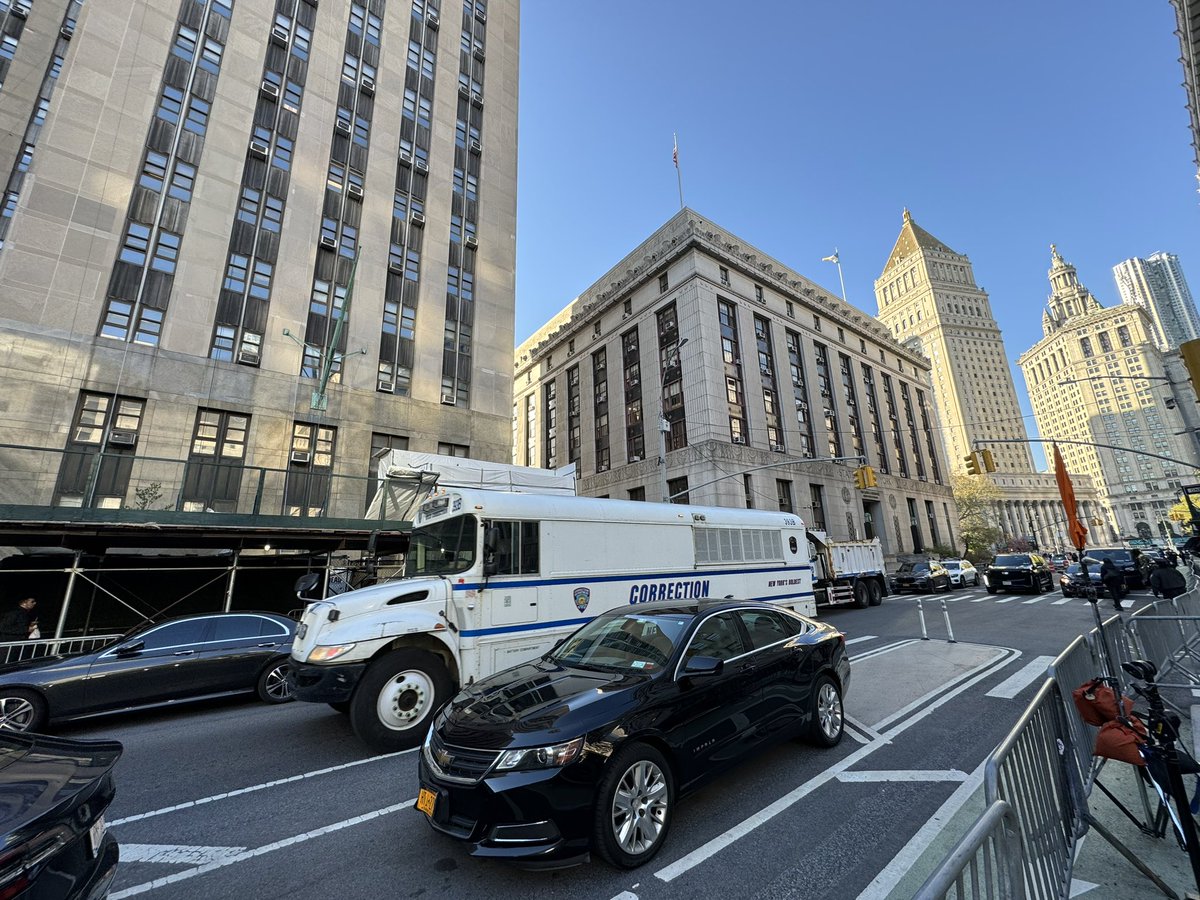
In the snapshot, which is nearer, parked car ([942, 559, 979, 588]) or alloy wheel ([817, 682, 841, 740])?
alloy wheel ([817, 682, 841, 740])

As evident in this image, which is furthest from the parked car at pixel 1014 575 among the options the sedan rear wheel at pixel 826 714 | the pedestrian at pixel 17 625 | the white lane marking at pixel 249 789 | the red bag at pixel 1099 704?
the pedestrian at pixel 17 625

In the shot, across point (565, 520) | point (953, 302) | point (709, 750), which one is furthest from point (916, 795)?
point (953, 302)

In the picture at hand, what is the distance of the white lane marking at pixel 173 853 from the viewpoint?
3.74 metres

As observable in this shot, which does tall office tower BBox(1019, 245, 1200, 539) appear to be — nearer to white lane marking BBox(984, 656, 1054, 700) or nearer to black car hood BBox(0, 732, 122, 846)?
white lane marking BBox(984, 656, 1054, 700)

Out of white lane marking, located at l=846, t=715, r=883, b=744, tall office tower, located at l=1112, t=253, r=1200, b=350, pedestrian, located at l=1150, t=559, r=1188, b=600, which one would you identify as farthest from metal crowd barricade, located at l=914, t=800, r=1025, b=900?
tall office tower, located at l=1112, t=253, r=1200, b=350

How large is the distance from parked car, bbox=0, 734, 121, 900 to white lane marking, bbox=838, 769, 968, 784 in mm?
5472

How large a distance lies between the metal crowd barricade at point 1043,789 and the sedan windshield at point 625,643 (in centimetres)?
233

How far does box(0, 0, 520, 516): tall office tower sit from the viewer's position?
682 inches

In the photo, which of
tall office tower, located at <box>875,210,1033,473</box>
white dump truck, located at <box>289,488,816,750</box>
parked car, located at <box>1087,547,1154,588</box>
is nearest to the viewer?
white dump truck, located at <box>289,488,816,750</box>

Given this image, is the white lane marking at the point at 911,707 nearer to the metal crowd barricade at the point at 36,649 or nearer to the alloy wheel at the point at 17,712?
the alloy wheel at the point at 17,712

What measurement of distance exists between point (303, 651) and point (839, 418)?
51992 mm

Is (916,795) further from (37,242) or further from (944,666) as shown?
(37,242)

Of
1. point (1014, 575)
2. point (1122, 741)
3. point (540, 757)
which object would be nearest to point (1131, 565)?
point (1014, 575)

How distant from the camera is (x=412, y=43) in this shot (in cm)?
3038
